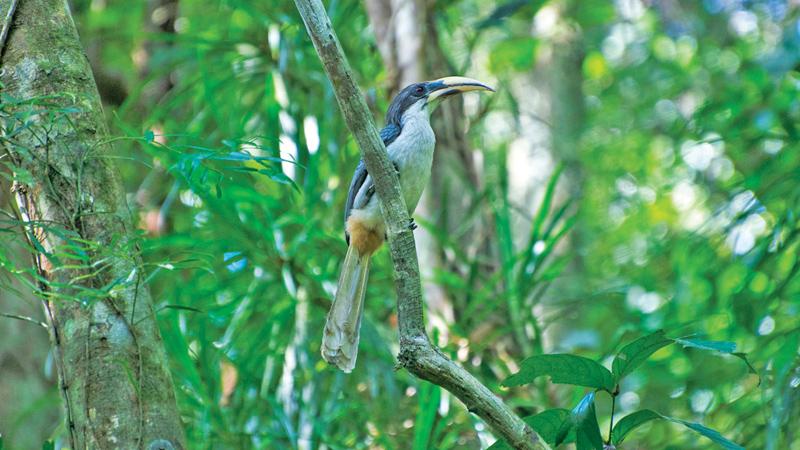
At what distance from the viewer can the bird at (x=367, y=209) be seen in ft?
10.3

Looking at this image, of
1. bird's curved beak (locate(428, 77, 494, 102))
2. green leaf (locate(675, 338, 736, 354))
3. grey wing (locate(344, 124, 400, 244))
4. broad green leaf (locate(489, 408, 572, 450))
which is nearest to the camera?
green leaf (locate(675, 338, 736, 354))

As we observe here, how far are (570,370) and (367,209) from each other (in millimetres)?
1423

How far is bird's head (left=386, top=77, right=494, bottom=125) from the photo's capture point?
3681mm

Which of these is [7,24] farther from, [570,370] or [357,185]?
[570,370]

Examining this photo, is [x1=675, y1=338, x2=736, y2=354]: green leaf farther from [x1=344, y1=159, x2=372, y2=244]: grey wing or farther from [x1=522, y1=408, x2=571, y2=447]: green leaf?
[x1=344, y1=159, x2=372, y2=244]: grey wing

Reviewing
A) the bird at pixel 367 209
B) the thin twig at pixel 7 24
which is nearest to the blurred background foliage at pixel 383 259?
the bird at pixel 367 209

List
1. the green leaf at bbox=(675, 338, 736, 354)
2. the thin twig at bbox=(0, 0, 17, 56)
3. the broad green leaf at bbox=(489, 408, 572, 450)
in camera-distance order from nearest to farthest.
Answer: the green leaf at bbox=(675, 338, 736, 354) → the broad green leaf at bbox=(489, 408, 572, 450) → the thin twig at bbox=(0, 0, 17, 56)

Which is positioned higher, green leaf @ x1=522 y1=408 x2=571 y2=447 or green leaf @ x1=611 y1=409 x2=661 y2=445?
green leaf @ x1=522 y1=408 x2=571 y2=447

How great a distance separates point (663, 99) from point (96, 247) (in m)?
7.05

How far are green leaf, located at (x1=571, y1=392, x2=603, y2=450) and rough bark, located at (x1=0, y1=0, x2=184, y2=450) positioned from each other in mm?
957

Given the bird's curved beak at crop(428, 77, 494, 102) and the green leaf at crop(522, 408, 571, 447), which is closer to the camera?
the green leaf at crop(522, 408, 571, 447)

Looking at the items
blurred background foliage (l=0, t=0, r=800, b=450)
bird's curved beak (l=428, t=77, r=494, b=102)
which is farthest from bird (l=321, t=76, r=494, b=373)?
blurred background foliage (l=0, t=0, r=800, b=450)

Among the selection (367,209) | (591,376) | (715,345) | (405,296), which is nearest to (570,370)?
(591,376)

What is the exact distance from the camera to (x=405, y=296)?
7.68 ft
